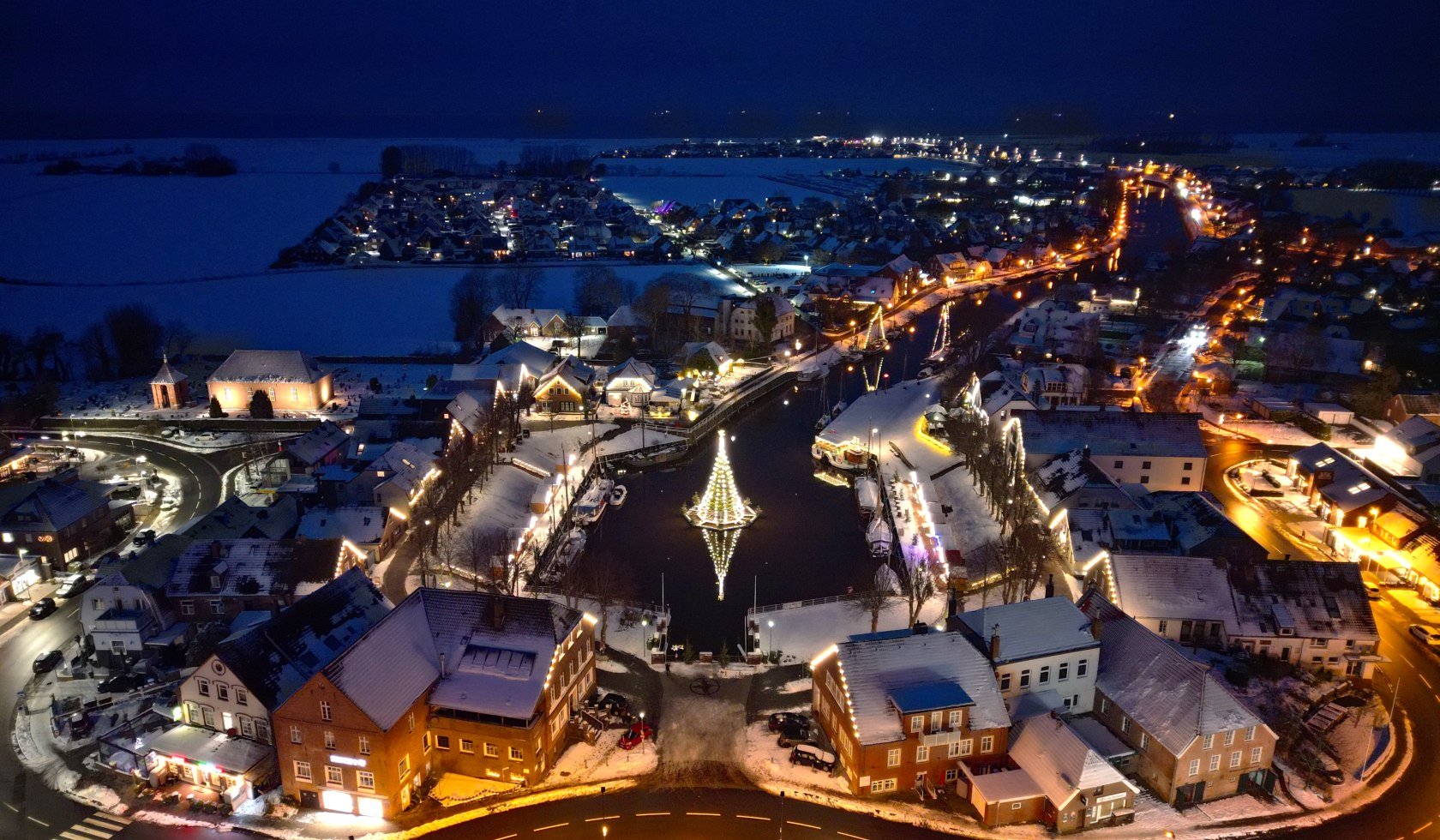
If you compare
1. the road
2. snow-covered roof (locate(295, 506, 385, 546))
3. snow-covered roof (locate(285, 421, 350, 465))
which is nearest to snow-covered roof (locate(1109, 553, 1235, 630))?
the road

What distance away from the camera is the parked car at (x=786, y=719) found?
716 inches

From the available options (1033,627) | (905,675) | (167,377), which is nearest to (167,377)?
(167,377)

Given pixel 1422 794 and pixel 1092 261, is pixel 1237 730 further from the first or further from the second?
pixel 1092 261

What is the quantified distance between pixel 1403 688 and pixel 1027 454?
494 inches

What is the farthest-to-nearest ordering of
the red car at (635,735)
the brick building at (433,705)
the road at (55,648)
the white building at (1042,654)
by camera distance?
the red car at (635,735), the white building at (1042,654), the brick building at (433,705), the road at (55,648)

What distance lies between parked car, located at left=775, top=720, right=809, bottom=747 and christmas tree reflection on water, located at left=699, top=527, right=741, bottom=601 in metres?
7.60

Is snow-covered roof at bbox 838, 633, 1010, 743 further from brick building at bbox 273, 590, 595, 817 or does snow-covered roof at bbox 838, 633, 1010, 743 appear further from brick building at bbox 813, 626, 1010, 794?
brick building at bbox 273, 590, 595, 817

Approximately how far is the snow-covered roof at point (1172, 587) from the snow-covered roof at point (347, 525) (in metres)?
19.6

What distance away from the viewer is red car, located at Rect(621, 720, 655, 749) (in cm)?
1769

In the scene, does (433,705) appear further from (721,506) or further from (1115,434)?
(1115,434)

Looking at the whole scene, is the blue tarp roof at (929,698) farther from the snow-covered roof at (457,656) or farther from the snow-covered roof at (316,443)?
the snow-covered roof at (316,443)

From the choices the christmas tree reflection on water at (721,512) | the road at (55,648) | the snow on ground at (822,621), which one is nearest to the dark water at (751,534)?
the christmas tree reflection on water at (721,512)


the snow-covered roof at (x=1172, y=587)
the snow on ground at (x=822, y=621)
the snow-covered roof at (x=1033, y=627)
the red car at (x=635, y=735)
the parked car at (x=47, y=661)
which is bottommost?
the parked car at (x=47, y=661)

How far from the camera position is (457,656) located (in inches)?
682
